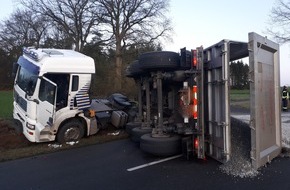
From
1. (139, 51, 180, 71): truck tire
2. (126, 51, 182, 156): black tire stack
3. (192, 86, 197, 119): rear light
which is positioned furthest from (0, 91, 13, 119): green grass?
(192, 86, 197, 119): rear light

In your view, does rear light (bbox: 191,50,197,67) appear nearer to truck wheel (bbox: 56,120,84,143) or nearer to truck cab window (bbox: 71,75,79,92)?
truck cab window (bbox: 71,75,79,92)

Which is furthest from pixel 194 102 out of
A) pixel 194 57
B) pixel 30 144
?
pixel 30 144

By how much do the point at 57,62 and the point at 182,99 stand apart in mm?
4099

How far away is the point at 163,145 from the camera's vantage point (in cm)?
610

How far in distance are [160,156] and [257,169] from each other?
204cm

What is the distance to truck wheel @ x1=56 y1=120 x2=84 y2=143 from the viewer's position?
345 inches

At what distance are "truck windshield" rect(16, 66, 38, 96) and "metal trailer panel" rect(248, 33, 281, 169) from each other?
5683 millimetres

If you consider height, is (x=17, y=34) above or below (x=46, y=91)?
above

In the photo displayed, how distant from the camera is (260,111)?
547 cm

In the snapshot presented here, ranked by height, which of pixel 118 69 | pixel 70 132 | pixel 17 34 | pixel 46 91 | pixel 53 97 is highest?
pixel 17 34

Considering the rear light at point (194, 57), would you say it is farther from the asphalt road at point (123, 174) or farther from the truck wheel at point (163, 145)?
the asphalt road at point (123, 174)

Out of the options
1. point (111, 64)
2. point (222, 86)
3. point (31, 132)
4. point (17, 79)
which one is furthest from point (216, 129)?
point (111, 64)

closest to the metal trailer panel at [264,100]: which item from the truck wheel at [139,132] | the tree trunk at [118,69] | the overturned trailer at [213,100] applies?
the overturned trailer at [213,100]

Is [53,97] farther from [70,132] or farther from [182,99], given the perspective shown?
[182,99]
